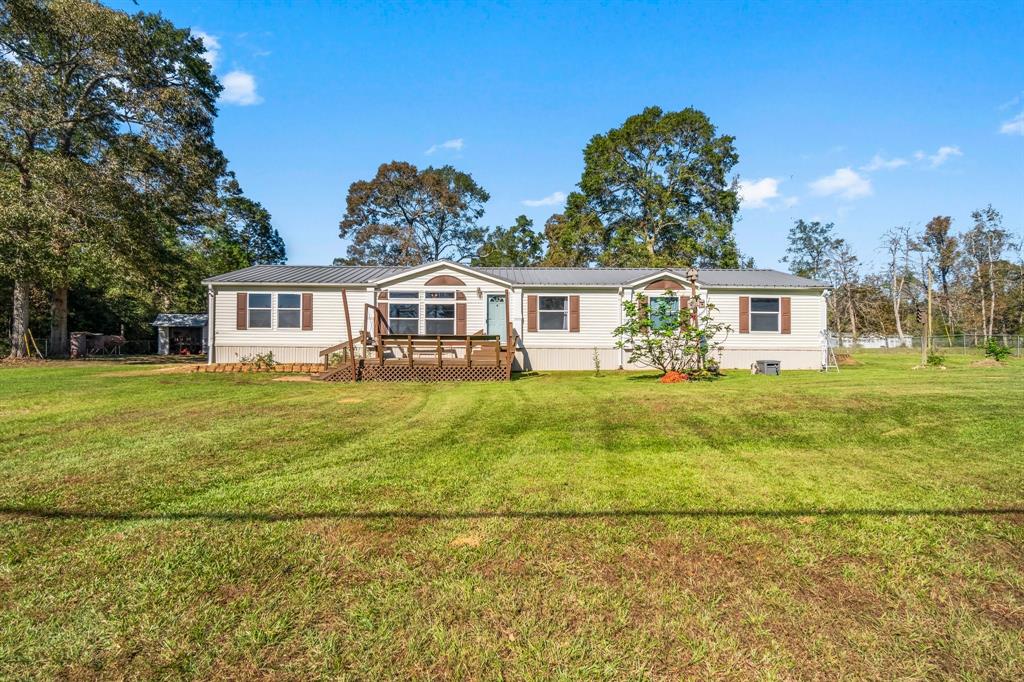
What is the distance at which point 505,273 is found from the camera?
1916 cm

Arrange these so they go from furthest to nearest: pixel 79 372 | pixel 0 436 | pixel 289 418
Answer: pixel 79 372, pixel 289 418, pixel 0 436

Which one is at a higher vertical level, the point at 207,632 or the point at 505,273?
the point at 505,273

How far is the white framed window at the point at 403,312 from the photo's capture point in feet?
56.3

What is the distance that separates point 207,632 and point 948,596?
3.53 meters

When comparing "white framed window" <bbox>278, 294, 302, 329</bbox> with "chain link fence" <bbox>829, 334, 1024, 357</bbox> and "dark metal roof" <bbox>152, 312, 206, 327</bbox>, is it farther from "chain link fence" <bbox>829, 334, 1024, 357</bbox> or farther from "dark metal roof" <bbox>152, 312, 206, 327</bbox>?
"chain link fence" <bbox>829, 334, 1024, 357</bbox>

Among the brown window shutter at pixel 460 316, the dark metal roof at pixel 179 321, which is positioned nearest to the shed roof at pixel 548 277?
the brown window shutter at pixel 460 316

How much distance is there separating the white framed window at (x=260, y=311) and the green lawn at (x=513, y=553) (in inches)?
461

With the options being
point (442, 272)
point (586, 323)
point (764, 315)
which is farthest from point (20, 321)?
point (764, 315)

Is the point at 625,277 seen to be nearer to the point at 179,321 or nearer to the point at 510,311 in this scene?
the point at 510,311

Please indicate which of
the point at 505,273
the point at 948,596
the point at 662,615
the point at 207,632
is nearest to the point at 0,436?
the point at 207,632

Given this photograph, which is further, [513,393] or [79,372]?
[79,372]

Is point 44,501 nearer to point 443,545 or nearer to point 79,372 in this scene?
point 443,545

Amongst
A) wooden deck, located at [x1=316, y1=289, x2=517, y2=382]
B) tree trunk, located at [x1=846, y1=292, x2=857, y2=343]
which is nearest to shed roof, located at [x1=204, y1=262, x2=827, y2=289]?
wooden deck, located at [x1=316, y1=289, x2=517, y2=382]

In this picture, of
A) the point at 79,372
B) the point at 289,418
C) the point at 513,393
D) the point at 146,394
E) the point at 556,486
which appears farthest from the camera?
the point at 79,372
